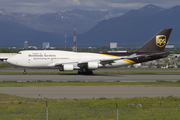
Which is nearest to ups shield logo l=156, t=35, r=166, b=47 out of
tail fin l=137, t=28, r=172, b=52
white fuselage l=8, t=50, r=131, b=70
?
tail fin l=137, t=28, r=172, b=52

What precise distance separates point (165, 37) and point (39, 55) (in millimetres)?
23025

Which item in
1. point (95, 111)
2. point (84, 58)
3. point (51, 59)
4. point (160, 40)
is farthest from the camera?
point (160, 40)

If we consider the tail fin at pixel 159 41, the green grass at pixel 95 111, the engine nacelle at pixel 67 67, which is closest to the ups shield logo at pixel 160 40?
the tail fin at pixel 159 41

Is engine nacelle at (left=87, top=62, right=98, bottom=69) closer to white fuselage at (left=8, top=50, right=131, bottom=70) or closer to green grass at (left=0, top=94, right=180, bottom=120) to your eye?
white fuselage at (left=8, top=50, right=131, bottom=70)

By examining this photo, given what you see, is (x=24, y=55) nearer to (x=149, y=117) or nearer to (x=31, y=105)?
(x=31, y=105)

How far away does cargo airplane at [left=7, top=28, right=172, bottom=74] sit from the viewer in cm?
4969

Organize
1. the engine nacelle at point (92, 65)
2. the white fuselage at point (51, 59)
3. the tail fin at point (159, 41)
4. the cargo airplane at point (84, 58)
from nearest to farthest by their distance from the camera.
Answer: the engine nacelle at point (92, 65) → the cargo airplane at point (84, 58) → the white fuselage at point (51, 59) → the tail fin at point (159, 41)

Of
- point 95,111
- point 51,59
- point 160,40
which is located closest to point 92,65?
point 51,59

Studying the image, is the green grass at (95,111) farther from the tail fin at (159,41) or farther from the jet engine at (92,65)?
the tail fin at (159,41)

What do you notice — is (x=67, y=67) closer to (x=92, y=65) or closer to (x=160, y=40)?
(x=92, y=65)

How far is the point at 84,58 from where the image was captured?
51375 mm

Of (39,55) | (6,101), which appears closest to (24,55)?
(39,55)

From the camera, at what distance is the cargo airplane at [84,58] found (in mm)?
49688

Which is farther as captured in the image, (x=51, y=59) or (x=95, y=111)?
(x=51, y=59)
